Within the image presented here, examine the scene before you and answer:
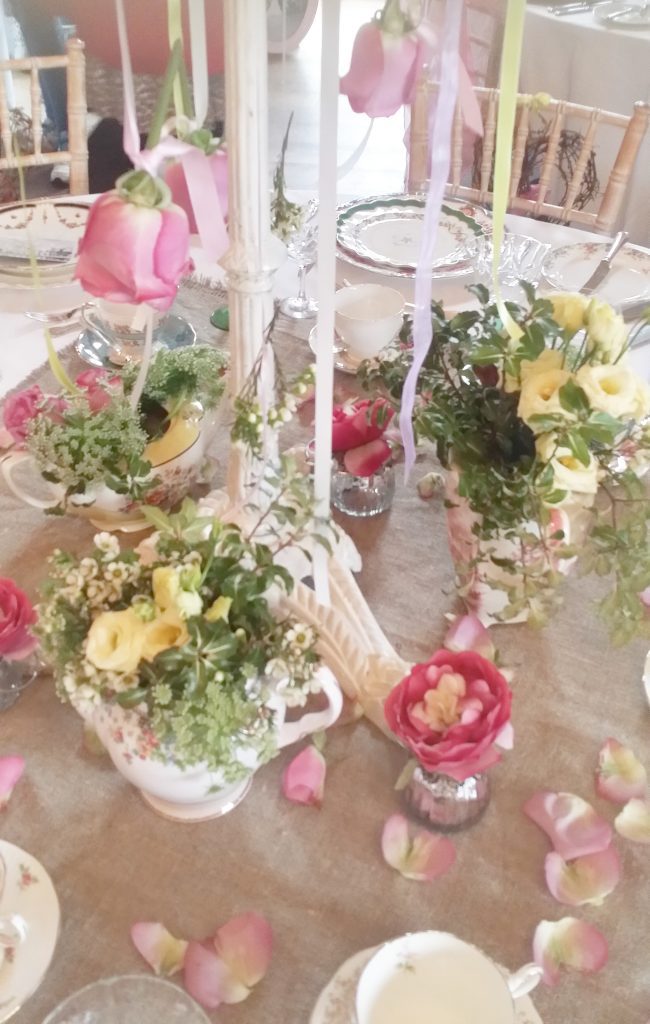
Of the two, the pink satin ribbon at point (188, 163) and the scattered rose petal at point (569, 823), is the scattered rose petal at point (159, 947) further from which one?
the pink satin ribbon at point (188, 163)

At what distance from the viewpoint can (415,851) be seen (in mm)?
635

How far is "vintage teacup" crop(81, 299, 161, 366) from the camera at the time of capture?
1.05m

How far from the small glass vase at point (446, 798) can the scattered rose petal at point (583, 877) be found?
64 mm

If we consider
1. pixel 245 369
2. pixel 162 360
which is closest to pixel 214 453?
pixel 162 360

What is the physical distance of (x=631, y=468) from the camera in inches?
28.9

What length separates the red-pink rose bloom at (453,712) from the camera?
1.94 feet

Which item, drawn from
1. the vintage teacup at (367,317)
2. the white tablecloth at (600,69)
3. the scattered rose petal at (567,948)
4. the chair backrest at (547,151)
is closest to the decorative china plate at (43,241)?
the vintage teacup at (367,317)

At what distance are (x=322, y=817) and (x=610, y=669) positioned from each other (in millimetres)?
294

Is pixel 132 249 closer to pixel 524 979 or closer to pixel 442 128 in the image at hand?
pixel 442 128

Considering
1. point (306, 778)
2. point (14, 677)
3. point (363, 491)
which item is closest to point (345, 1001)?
point (306, 778)

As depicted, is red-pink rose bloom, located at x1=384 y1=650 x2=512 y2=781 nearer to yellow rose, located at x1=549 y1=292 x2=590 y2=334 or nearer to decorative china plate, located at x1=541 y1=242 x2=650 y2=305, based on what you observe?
yellow rose, located at x1=549 y1=292 x2=590 y2=334

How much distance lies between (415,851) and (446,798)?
44mm

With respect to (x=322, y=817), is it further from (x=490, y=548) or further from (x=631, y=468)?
(x=631, y=468)

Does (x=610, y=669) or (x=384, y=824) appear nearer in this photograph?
(x=384, y=824)
